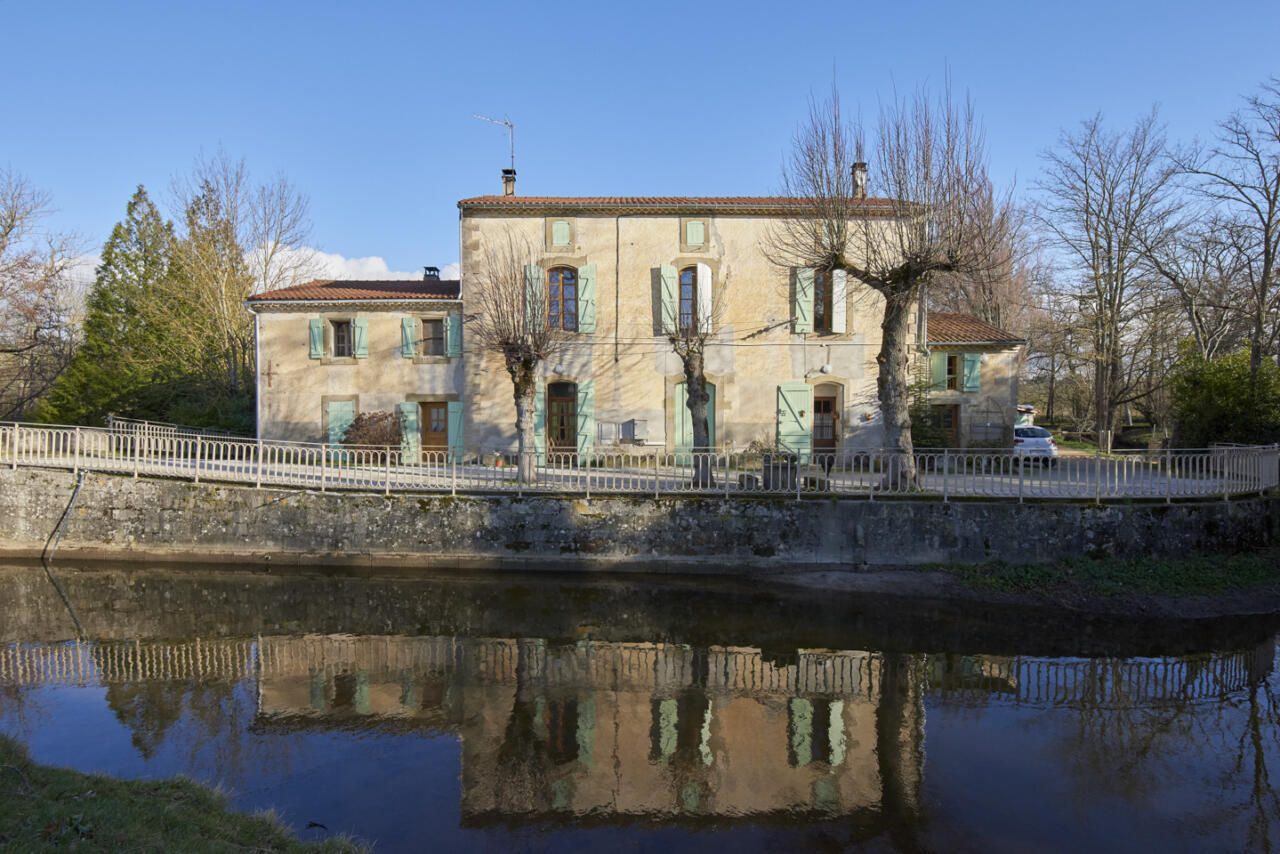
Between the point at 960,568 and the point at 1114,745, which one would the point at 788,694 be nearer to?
the point at 1114,745

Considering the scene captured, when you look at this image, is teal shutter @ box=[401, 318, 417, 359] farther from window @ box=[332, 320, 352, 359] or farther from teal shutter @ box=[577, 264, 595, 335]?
teal shutter @ box=[577, 264, 595, 335]

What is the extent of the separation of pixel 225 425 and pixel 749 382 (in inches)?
637

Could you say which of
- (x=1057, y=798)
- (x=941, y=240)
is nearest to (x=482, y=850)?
(x=1057, y=798)

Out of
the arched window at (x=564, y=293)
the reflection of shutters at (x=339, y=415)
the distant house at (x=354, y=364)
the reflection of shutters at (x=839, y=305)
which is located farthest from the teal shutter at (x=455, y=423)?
the reflection of shutters at (x=839, y=305)

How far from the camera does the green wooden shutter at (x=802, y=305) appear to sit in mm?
17750

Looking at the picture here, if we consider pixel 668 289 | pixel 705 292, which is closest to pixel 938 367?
pixel 705 292

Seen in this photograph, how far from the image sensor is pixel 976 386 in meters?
18.3

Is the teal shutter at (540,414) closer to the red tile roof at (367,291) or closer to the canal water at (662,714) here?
the red tile roof at (367,291)

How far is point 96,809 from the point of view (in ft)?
13.0

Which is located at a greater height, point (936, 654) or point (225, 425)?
point (225, 425)

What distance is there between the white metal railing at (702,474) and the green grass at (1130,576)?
1076mm

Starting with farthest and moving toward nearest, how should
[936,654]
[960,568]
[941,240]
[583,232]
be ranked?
[583,232]
[941,240]
[960,568]
[936,654]

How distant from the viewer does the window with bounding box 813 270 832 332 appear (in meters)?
18.0

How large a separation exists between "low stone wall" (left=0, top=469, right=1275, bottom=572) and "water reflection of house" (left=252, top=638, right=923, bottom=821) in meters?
3.13
